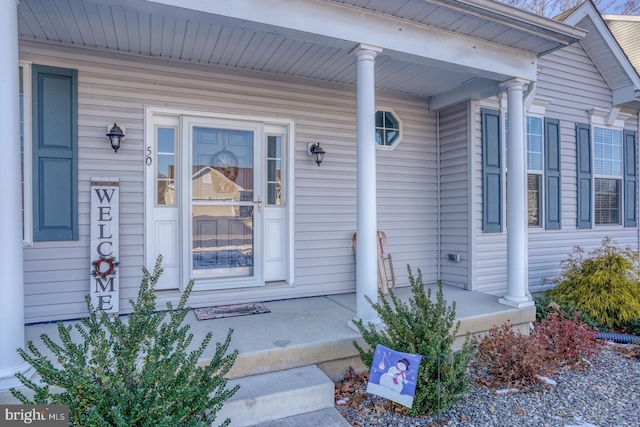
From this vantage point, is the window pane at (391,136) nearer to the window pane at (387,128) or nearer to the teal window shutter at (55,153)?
the window pane at (387,128)

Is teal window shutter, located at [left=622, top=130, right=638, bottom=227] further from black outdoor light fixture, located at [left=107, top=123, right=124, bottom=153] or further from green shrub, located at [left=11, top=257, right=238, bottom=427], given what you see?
black outdoor light fixture, located at [left=107, top=123, right=124, bottom=153]

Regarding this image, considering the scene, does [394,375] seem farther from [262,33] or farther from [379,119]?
[379,119]

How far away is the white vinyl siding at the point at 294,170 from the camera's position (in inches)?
134

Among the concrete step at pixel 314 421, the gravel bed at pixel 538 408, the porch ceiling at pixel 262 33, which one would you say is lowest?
the gravel bed at pixel 538 408

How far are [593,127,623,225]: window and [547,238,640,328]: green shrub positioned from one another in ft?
3.91

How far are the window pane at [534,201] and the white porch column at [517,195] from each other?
4.36 ft

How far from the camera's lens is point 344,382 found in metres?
2.97

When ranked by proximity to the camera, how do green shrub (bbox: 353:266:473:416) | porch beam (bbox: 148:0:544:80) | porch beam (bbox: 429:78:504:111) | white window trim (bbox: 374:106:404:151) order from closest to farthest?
green shrub (bbox: 353:266:473:416) < porch beam (bbox: 148:0:544:80) < porch beam (bbox: 429:78:504:111) < white window trim (bbox: 374:106:404:151)

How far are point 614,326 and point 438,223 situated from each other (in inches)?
93.1

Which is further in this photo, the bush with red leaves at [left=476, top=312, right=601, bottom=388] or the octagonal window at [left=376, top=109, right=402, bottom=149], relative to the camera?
the octagonal window at [left=376, top=109, right=402, bottom=149]

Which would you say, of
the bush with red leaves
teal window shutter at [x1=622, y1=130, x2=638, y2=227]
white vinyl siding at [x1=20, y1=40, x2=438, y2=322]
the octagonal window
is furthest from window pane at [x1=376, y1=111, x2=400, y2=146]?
teal window shutter at [x1=622, y1=130, x2=638, y2=227]

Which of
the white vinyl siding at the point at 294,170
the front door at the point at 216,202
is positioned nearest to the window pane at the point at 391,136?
the white vinyl siding at the point at 294,170

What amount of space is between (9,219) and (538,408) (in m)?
3.69

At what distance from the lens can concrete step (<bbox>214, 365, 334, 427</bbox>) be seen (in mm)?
2326
